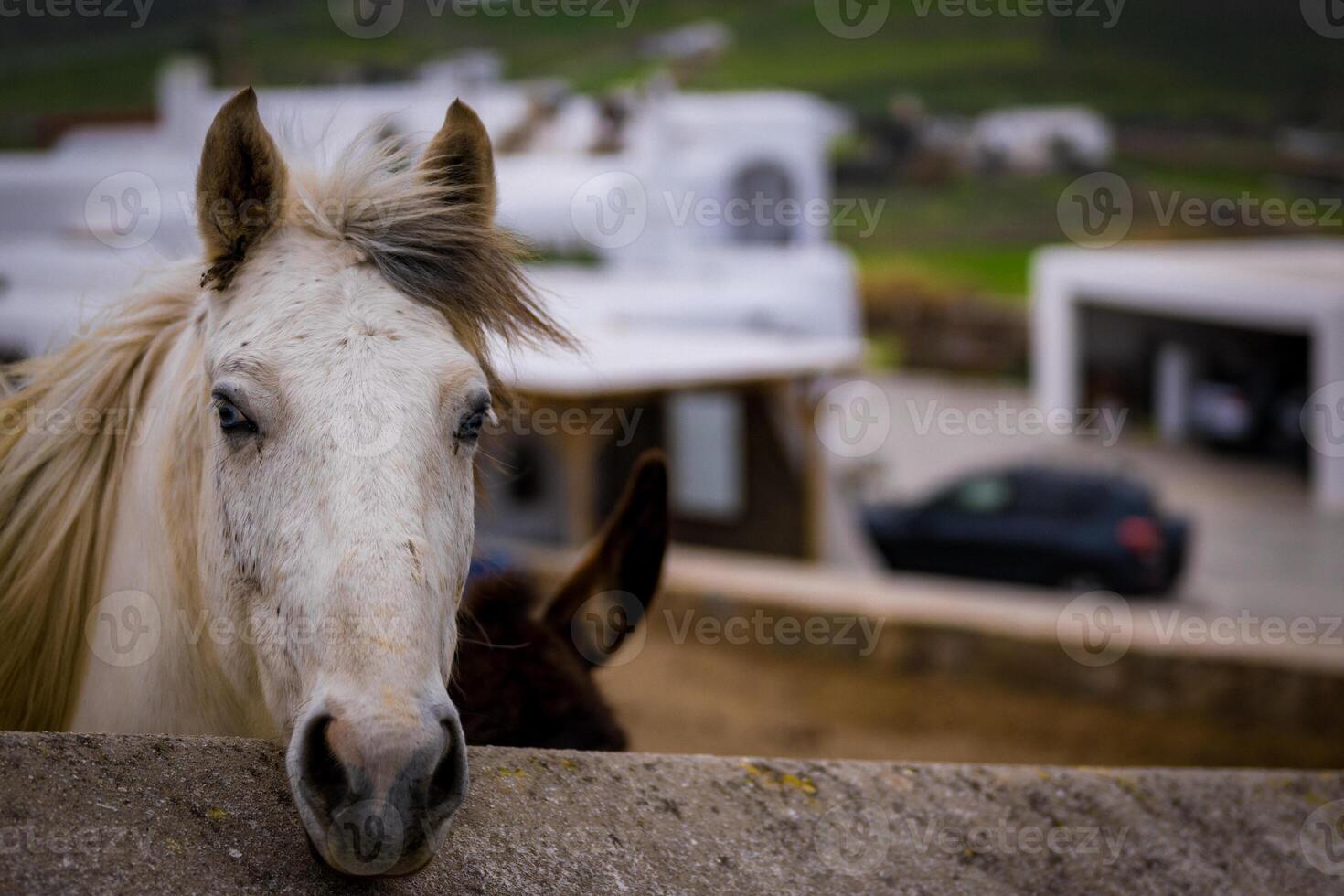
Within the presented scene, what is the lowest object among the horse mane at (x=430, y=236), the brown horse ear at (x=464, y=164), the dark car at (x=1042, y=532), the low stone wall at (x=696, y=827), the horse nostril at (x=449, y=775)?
the dark car at (x=1042, y=532)

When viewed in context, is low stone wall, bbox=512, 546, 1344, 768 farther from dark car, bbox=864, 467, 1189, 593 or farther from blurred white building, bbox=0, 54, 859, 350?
blurred white building, bbox=0, 54, 859, 350

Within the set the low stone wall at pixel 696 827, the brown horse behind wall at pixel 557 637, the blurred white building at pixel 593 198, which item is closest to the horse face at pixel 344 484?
the low stone wall at pixel 696 827

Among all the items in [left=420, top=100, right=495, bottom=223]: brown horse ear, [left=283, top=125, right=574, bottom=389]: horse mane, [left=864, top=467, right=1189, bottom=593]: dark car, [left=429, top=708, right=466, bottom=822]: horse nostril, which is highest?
[left=420, top=100, right=495, bottom=223]: brown horse ear

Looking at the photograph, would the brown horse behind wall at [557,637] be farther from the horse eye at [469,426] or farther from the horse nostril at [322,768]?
the horse nostril at [322,768]

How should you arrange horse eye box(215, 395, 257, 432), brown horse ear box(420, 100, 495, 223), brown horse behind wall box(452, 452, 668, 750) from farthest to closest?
brown horse behind wall box(452, 452, 668, 750), brown horse ear box(420, 100, 495, 223), horse eye box(215, 395, 257, 432)

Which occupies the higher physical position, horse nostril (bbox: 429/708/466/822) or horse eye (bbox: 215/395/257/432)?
horse eye (bbox: 215/395/257/432)

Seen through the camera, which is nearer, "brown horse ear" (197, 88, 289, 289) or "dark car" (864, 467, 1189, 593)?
"brown horse ear" (197, 88, 289, 289)

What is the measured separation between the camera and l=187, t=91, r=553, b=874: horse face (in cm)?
152

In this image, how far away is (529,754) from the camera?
7.09 feet

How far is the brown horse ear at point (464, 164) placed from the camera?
2.18 meters

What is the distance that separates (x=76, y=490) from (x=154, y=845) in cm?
85

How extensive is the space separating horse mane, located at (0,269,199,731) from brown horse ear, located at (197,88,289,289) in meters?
0.23

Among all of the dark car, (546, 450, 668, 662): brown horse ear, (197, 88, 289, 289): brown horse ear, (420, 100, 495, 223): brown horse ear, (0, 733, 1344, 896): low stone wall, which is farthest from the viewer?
the dark car

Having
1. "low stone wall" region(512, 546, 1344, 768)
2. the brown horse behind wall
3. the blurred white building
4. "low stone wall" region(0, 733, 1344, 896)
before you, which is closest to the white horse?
"low stone wall" region(0, 733, 1344, 896)
